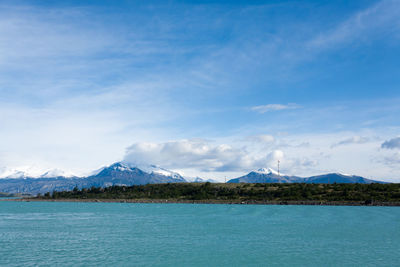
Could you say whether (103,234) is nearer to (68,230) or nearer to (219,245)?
(68,230)

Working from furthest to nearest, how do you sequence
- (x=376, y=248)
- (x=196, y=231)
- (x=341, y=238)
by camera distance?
1. (x=196, y=231)
2. (x=341, y=238)
3. (x=376, y=248)

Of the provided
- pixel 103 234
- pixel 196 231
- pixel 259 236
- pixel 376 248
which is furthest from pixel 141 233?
pixel 376 248

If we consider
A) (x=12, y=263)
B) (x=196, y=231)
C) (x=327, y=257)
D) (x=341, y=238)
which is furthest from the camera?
(x=196, y=231)

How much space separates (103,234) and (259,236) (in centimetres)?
3764

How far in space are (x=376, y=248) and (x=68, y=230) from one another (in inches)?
2929

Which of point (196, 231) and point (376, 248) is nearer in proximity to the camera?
point (376, 248)

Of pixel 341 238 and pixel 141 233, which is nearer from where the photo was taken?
pixel 341 238

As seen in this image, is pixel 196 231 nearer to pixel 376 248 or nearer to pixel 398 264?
pixel 376 248

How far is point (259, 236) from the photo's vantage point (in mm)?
84250

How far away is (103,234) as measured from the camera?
283 feet

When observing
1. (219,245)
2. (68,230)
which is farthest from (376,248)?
(68,230)

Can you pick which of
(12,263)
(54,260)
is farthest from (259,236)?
(12,263)

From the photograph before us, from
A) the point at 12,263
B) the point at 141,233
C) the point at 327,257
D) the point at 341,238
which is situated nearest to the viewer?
the point at 12,263

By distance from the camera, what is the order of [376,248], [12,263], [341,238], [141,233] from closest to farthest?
[12,263]
[376,248]
[341,238]
[141,233]
